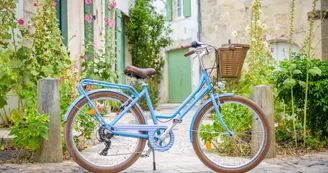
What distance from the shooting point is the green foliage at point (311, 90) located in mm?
5594

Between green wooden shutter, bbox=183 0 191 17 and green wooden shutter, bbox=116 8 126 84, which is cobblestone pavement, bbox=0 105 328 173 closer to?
green wooden shutter, bbox=116 8 126 84

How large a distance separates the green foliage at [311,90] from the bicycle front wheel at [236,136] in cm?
82

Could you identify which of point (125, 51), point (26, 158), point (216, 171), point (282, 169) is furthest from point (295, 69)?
point (125, 51)

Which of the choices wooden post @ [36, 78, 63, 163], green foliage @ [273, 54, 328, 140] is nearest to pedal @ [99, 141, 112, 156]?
wooden post @ [36, 78, 63, 163]

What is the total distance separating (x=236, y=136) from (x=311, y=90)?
134 centimetres

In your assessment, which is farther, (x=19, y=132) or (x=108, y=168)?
(x=19, y=132)

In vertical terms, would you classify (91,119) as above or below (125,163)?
above

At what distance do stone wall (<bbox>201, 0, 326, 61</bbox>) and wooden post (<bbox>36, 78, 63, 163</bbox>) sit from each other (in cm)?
673

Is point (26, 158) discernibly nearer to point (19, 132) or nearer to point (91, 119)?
point (19, 132)

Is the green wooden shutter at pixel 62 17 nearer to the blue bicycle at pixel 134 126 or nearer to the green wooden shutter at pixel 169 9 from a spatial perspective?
the blue bicycle at pixel 134 126

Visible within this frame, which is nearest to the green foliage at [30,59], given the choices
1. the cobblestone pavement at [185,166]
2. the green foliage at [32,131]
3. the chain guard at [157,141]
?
the green foliage at [32,131]

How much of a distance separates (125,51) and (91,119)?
404 inches

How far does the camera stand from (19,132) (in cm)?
461

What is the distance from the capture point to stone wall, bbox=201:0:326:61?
12.1m
